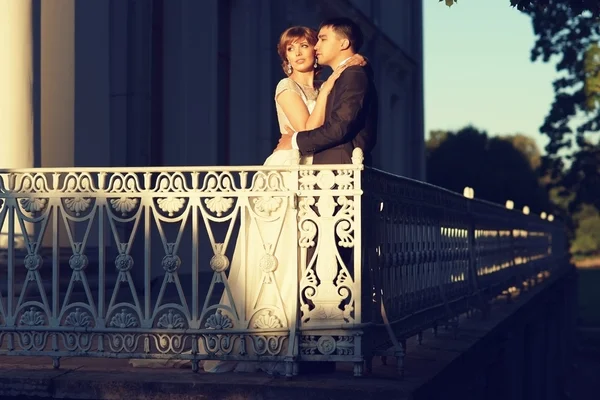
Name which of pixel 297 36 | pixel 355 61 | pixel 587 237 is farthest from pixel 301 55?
pixel 587 237

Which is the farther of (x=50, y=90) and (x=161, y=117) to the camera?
(x=161, y=117)

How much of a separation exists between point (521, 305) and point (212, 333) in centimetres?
777

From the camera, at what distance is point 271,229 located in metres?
6.35

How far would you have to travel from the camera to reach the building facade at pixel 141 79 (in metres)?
9.90

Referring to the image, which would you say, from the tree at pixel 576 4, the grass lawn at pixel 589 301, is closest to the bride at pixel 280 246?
the tree at pixel 576 4

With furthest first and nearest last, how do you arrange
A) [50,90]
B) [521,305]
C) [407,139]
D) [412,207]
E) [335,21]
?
[407,139]
[521,305]
[50,90]
[412,207]
[335,21]

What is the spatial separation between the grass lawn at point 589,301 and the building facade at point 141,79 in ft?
76.3

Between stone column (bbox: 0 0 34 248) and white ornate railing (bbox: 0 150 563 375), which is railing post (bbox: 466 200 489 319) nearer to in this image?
white ornate railing (bbox: 0 150 563 375)

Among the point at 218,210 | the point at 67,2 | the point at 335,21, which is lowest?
the point at 218,210

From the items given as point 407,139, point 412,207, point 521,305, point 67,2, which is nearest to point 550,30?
point 407,139

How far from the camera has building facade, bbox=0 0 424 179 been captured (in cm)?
990

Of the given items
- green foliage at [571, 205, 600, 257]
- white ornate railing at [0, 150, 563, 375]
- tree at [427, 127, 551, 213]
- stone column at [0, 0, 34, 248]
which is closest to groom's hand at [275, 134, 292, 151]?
white ornate railing at [0, 150, 563, 375]

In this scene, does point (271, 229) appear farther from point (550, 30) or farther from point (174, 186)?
point (550, 30)

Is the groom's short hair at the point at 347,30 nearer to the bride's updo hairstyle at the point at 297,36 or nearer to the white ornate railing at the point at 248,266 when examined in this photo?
the bride's updo hairstyle at the point at 297,36
